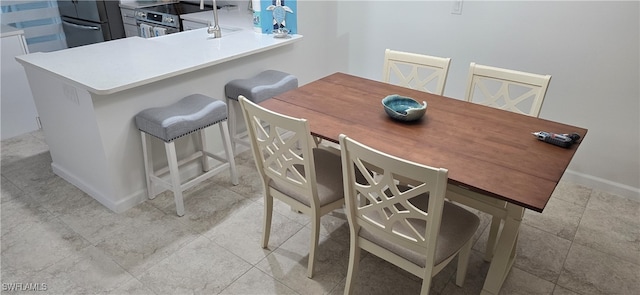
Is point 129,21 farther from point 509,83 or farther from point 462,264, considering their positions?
point 462,264

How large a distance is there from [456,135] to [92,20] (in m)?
4.15

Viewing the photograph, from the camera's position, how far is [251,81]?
2.88 metres

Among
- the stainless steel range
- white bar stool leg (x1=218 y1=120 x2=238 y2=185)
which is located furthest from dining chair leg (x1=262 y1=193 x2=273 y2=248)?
the stainless steel range

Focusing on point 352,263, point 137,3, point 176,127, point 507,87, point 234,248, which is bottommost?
point 234,248

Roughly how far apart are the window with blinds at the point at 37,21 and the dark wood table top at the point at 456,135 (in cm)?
369

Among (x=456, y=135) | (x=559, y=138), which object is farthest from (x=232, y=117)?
(x=559, y=138)

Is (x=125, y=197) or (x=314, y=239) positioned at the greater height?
(x=314, y=239)

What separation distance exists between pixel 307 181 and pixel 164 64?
1.27 metres

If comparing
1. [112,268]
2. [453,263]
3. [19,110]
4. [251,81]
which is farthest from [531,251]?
[19,110]

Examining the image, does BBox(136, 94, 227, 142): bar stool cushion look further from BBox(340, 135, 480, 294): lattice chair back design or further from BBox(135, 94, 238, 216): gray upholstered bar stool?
BBox(340, 135, 480, 294): lattice chair back design

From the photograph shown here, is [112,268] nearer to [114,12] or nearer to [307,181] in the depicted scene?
[307,181]

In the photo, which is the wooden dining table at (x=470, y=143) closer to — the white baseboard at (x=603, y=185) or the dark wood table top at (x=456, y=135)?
the dark wood table top at (x=456, y=135)

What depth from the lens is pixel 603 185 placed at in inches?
110

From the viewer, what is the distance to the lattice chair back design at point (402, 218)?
1348mm
